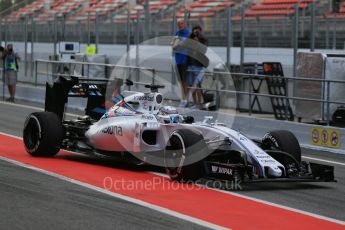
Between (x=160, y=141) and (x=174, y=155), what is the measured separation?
58 cm

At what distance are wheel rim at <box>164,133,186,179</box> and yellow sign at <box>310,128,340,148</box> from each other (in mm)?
5556

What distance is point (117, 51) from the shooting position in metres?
27.5

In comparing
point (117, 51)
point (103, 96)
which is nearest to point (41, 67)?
point (117, 51)

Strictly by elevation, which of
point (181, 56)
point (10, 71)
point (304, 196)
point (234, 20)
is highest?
point (234, 20)

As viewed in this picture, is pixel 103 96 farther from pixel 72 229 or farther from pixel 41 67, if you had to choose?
pixel 41 67

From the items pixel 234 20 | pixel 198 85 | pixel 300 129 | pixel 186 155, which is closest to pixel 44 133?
pixel 186 155

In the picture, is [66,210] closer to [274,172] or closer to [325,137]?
[274,172]

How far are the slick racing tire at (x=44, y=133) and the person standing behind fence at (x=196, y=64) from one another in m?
6.82

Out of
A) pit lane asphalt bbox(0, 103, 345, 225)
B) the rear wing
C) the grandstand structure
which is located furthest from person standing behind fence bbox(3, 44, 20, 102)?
pit lane asphalt bbox(0, 103, 345, 225)

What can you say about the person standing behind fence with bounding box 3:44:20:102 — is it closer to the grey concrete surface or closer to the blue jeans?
the blue jeans

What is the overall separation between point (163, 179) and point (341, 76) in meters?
8.03

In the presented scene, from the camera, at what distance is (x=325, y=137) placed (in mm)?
14734

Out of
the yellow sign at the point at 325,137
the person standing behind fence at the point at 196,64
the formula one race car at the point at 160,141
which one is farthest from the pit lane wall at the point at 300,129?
the formula one race car at the point at 160,141

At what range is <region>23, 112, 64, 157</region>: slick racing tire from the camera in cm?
1130
